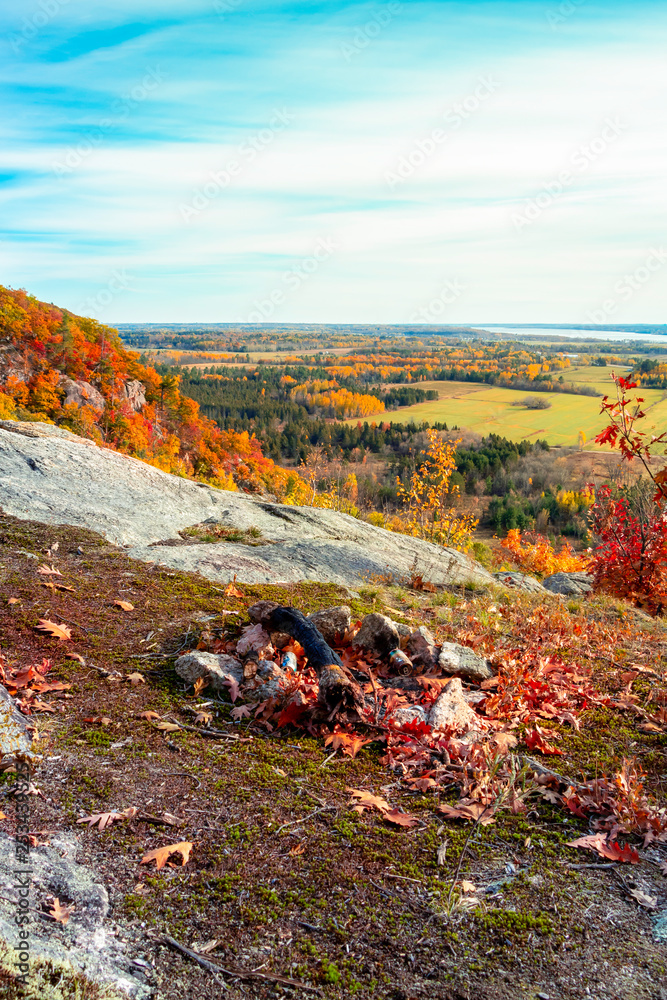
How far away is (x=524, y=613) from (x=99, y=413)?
58.2 meters

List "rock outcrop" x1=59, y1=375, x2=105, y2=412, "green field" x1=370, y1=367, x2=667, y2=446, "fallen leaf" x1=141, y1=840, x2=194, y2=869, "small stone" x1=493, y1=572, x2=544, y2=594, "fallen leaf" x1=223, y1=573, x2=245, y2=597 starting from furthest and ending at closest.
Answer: "green field" x1=370, y1=367, x2=667, y2=446 → "rock outcrop" x1=59, y1=375, x2=105, y2=412 → "small stone" x1=493, y1=572, x2=544, y2=594 → "fallen leaf" x1=223, y1=573, x2=245, y2=597 → "fallen leaf" x1=141, y1=840, x2=194, y2=869

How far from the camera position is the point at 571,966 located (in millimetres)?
3092

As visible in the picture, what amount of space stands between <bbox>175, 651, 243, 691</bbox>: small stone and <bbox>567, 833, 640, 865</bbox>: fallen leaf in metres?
3.06

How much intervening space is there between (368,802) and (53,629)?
3556mm

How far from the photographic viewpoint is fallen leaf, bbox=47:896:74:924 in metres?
2.95

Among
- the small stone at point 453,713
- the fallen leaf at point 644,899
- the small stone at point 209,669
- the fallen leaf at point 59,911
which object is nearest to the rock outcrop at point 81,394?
the small stone at point 209,669

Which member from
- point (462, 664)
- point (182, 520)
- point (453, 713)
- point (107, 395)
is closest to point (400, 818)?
point (453, 713)

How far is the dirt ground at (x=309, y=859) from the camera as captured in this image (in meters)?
3.00

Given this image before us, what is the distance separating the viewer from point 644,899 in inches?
141

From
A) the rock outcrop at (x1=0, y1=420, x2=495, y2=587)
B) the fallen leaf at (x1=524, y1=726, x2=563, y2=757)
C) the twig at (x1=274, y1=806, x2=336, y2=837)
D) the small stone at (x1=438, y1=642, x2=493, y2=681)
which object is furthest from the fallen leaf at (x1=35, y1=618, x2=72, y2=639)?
the fallen leaf at (x1=524, y1=726, x2=563, y2=757)

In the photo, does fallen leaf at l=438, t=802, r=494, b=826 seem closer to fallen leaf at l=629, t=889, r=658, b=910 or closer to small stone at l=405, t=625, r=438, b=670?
fallen leaf at l=629, t=889, r=658, b=910

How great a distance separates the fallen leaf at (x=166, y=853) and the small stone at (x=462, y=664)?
3193 mm

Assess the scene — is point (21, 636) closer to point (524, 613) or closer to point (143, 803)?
point (143, 803)

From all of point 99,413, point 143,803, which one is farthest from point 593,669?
point 99,413
